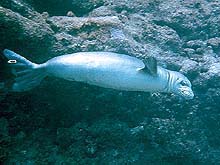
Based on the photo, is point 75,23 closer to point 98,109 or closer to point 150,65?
point 98,109

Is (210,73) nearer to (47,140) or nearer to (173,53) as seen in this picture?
(173,53)

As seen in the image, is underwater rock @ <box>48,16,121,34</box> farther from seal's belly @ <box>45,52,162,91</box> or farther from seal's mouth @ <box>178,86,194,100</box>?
seal's mouth @ <box>178,86,194,100</box>

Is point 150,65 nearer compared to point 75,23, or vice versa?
point 150,65

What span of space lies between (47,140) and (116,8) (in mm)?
2885

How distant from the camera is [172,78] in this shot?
385 cm

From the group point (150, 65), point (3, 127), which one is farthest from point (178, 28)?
point (3, 127)

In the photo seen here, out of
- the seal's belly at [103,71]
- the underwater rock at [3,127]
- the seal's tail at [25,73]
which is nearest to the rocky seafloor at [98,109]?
the underwater rock at [3,127]

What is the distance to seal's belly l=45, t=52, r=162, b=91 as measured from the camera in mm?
3637

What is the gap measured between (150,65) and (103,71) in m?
0.60

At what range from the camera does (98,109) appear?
4344 millimetres

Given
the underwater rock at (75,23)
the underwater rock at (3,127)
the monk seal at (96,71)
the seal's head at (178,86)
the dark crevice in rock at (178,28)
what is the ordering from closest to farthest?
the monk seal at (96,71)
the seal's head at (178,86)
the underwater rock at (3,127)
the underwater rock at (75,23)
the dark crevice in rock at (178,28)

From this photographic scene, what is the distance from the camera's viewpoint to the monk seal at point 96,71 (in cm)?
364

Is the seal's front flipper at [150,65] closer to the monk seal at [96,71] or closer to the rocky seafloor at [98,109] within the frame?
the monk seal at [96,71]

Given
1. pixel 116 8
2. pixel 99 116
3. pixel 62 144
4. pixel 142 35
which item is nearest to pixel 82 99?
pixel 99 116
